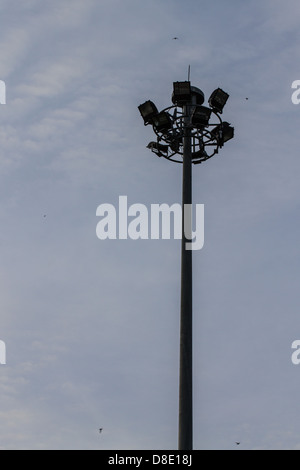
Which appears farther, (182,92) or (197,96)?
A: (197,96)

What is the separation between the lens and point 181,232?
18047mm

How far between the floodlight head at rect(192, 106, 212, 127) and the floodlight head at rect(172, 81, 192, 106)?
70 centimetres

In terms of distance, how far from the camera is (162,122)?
799 inches

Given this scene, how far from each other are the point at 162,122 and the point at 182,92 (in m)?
0.87

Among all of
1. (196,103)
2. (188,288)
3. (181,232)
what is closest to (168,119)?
(196,103)

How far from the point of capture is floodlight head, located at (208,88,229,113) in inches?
835

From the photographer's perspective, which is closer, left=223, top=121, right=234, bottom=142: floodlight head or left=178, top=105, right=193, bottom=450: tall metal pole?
left=178, top=105, right=193, bottom=450: tall metal pole

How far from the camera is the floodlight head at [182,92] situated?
2019 cm

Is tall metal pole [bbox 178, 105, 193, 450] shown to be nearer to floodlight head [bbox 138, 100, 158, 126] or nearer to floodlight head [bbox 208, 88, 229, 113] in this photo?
floodlight head [bbox 138, 100, 158, 126]

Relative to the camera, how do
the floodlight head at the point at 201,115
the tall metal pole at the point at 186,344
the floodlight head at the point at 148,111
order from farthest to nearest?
1. the floodlight head at the point at 148,111
2. the floodlight head at the point at 201,115
3. the tall metal pole at the point at 186,344

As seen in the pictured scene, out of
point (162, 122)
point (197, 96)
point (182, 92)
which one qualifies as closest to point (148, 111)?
point (162, 122)

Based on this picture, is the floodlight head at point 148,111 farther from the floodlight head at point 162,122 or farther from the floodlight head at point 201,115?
the floodlight head at point 201,115

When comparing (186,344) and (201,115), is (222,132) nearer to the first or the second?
(201,115)

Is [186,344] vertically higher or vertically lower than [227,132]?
lower
